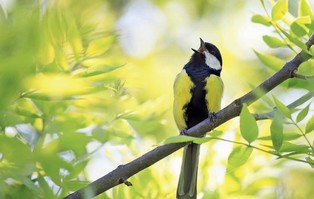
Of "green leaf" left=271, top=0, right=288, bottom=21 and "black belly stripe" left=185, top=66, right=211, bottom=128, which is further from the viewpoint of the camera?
"black belly stripe" left=185, top=66, right=211, bottom=128

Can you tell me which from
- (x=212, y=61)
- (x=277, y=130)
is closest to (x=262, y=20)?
(x=277, y=130)

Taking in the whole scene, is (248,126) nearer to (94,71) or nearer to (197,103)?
(94,71)

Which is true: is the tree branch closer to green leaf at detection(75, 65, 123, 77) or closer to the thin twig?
the thin twig

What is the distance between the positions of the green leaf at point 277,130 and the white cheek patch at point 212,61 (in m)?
1.51

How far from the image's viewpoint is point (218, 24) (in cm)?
257

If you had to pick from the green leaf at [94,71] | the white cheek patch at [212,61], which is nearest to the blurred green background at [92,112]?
the green leaf at [94,71]

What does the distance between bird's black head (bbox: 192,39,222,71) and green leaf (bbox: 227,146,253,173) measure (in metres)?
1.42

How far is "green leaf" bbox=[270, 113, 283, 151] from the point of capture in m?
0.80

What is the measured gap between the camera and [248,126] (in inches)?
33.4

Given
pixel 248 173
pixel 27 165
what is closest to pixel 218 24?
pixel 248 173

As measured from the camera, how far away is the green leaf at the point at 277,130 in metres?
0.80

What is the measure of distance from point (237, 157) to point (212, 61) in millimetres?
1547

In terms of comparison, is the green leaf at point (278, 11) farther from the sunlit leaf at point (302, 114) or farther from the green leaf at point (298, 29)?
the sunlit leaf at point (302, 114)

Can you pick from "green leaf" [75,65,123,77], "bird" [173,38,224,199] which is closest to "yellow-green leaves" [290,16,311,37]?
"green leaf" [75,65,123,77]
